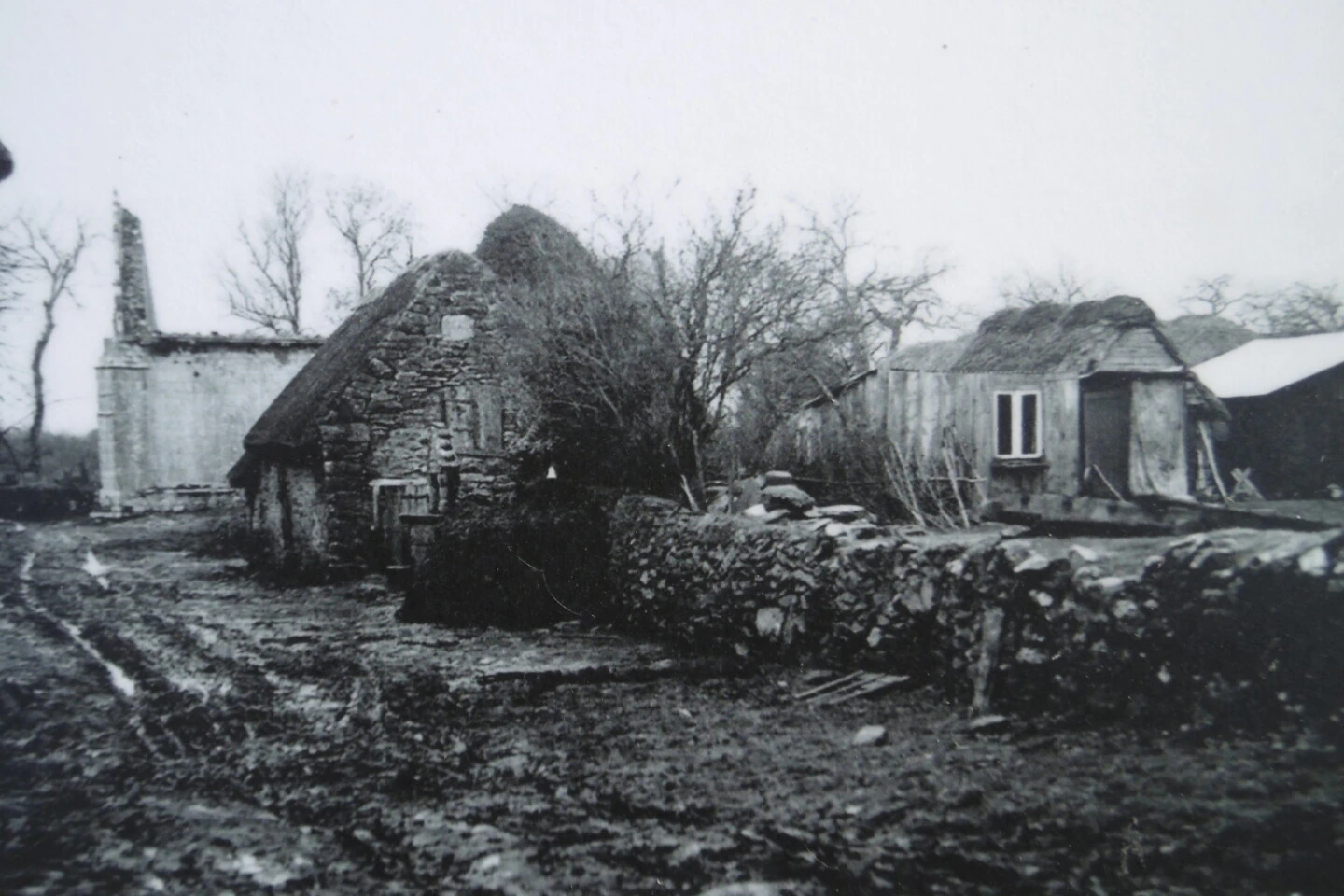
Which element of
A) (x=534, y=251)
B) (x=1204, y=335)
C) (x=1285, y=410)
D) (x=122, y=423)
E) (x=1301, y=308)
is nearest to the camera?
(x=1301, y=308)

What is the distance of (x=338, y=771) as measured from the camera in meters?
5.12

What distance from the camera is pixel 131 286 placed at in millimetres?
24609

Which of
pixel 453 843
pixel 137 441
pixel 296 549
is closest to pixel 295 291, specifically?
pixel 137 441

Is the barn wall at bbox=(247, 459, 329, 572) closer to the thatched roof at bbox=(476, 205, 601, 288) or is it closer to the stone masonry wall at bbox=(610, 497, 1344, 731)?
the thatched roof at bbox=(476, 205, 601, 288)

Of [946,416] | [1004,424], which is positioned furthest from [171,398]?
[1004,424]

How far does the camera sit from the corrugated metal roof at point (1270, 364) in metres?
9.02

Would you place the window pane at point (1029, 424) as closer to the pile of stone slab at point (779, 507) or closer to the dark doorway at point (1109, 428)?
the dark doorway at point (1109, 428)

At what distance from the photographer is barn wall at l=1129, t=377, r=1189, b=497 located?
53.1ft

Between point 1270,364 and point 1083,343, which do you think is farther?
point 1083,343

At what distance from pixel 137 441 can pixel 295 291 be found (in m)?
14.3

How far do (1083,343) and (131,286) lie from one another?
25.4 metres

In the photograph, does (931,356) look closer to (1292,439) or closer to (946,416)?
(946,416)

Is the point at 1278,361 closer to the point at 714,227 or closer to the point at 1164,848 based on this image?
the point at 714,227

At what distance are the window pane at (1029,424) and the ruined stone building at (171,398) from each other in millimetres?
20188
